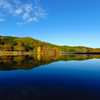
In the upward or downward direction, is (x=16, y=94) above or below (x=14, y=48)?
below

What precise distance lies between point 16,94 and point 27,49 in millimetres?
133347

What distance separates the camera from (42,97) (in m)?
5.98

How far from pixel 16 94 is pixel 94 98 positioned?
5912mm

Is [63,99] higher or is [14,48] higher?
[14,48]

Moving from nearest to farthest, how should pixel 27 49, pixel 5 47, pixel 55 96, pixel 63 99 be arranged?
pixel 63 99
pixel 55 96
pixel 5 47
pixel 27 49

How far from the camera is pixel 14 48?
121 m

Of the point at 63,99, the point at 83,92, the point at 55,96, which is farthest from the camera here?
the point at 83,92

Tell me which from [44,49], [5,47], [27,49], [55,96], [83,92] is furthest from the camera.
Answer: [44,49]

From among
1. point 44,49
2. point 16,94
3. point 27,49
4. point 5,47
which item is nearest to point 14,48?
point 5,47

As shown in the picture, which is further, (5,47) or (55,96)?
(5,47)

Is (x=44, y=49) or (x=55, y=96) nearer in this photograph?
(x=55, y=96)

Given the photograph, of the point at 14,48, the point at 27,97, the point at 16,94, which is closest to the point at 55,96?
the point at 27,97

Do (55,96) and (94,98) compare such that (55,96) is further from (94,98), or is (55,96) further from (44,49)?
(44,49)

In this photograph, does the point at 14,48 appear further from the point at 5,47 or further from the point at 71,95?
the point at 71,95
